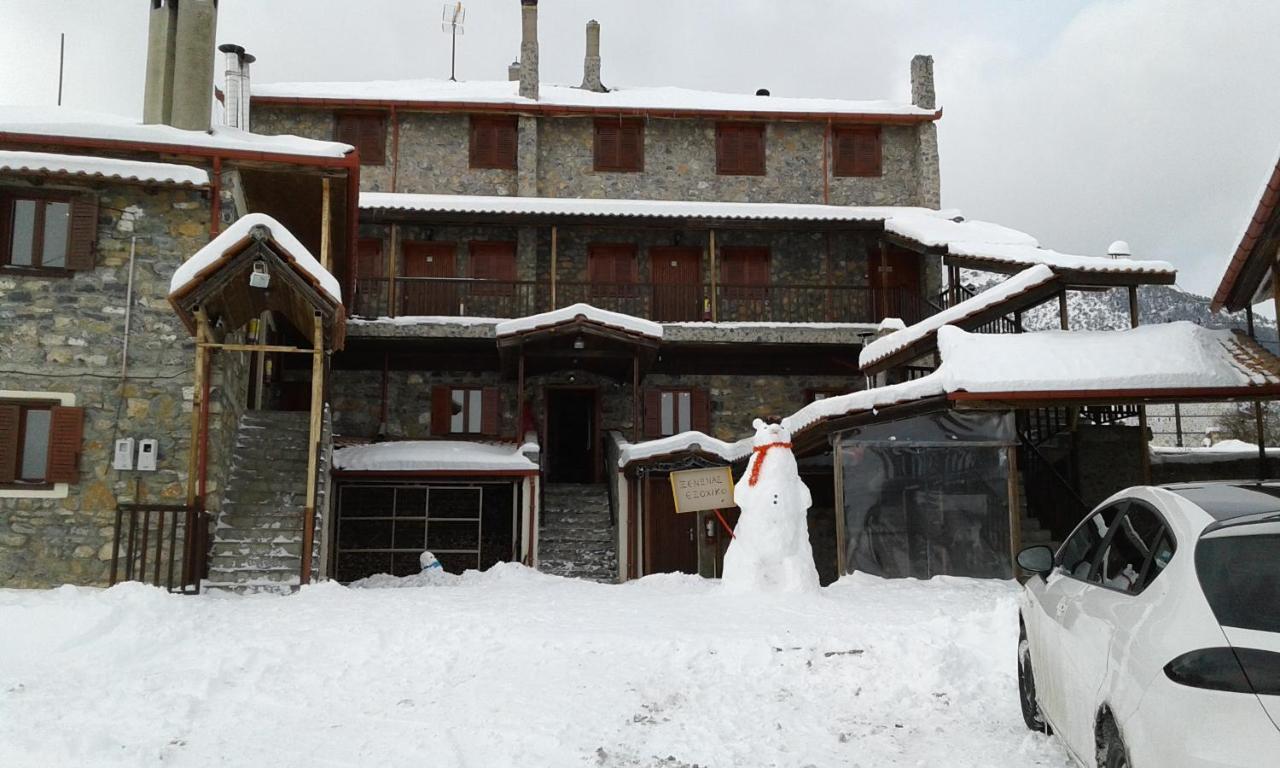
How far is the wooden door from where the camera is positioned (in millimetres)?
19203

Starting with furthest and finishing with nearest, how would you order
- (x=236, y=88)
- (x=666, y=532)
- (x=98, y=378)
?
(x=236, y=88) < (x=666, y=532) < (x=98, y=378)

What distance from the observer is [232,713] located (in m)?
6.09

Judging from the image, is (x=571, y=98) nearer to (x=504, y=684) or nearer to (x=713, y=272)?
(x=713, y=272)

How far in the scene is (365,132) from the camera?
70.4 ft

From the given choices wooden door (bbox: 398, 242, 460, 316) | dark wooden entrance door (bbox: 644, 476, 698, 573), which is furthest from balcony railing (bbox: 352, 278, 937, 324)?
dark wooden entrance door (bbox: 644, 476, 698, 573)

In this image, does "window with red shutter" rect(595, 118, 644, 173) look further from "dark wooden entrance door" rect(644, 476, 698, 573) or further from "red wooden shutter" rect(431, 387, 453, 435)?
"dark wooden entrance door" rect(644, 476, 698, 573)

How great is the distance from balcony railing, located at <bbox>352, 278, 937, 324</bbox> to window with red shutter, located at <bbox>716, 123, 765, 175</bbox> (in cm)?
312

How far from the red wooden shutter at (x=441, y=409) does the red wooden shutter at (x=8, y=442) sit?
8.38 meters

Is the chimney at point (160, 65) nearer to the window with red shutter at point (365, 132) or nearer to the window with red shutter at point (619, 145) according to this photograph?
the window with red shutter at point (365, 132)

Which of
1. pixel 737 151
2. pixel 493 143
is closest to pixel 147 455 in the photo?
pixel 493 143

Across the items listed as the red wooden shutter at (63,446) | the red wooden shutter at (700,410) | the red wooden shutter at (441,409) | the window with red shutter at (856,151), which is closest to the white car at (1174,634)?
the red wooden shutter at (63,446)

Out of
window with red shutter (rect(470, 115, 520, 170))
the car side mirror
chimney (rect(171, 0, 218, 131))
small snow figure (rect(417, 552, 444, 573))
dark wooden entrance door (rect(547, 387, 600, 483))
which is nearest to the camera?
the car side mirror

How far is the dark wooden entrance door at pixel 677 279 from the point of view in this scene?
20031 millimetres

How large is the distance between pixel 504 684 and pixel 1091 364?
8262mm
